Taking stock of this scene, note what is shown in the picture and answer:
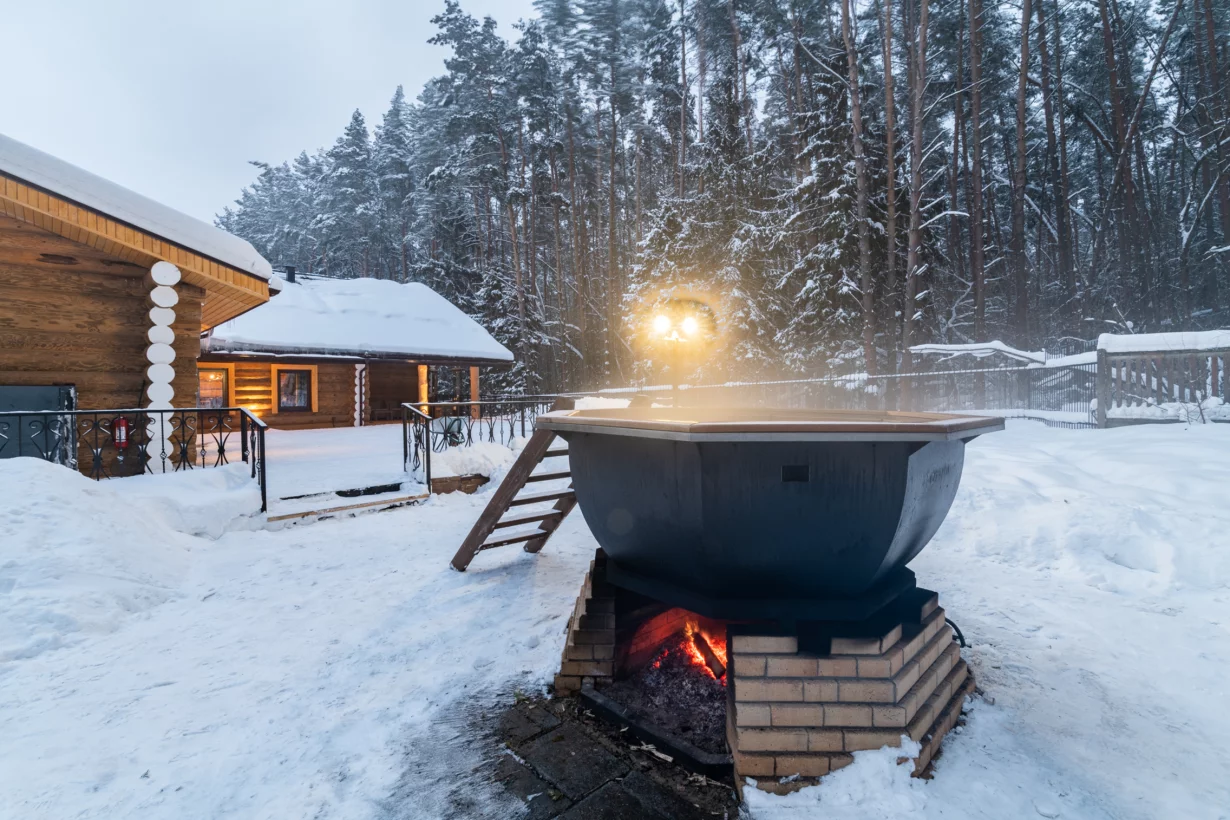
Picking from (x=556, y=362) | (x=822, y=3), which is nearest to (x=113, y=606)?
(x=822, y=3)

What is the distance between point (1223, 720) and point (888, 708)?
1704 millimetres

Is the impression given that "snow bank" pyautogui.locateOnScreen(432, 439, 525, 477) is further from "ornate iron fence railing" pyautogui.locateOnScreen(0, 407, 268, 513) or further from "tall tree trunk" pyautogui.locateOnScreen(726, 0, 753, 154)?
"tall tree trunk" pyautogui.locateOnScreen(726, 0, 753, 154)

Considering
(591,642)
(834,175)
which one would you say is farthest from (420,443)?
(834,175)

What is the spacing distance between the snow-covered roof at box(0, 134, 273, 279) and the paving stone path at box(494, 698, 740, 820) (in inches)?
289

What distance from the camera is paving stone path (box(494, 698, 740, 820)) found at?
6.50 ft

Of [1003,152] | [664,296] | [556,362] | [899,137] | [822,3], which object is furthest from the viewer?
[556,362]

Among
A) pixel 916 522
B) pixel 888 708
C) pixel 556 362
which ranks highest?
pixel 556 362

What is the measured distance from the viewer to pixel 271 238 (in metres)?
44.4

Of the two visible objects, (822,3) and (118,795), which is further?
(822,3)

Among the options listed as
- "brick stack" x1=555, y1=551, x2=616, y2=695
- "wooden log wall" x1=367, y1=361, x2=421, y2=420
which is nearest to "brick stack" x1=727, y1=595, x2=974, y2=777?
"brick stack" x1=555, y1=551, x2=616, y2=695

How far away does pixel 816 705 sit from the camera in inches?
82.6

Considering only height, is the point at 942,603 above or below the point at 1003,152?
below

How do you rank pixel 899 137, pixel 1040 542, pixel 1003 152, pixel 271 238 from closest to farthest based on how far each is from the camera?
pixel 1040 542 → pixel 899 137 → pixel 1003 152 → pixel 271 238

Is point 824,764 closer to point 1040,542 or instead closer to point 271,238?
point 1040,542
